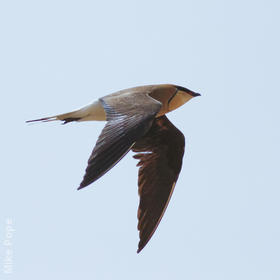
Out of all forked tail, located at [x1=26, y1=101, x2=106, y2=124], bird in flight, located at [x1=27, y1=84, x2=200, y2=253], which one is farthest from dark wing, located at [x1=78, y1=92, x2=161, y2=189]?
forked tail, located at [x1=26, y1=101, x2=106, y2=124]

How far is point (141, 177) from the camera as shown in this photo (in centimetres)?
1038

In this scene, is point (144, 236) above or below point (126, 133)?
below

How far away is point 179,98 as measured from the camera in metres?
10.3

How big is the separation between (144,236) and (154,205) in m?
0.61

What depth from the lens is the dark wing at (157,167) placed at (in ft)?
32.4

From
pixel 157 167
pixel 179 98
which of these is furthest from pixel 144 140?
pixel 179 98

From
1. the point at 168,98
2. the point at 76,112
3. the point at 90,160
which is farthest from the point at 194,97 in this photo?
the point at 90,160

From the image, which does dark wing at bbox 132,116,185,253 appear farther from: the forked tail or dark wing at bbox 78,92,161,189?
dark wing at bbox 78,92,161,189

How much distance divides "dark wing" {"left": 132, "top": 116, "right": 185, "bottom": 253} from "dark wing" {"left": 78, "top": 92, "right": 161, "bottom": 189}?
5.99ft

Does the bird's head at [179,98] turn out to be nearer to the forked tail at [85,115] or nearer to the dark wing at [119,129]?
the forked tail at [85,115]

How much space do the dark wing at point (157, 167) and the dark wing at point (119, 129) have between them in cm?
183

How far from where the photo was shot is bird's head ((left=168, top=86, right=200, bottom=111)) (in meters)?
10.3

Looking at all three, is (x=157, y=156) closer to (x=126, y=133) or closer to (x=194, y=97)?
(x=194, y=97)

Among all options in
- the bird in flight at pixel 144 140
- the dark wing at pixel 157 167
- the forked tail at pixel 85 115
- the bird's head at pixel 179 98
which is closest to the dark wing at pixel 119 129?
the bird in flight at pixel 144 140
